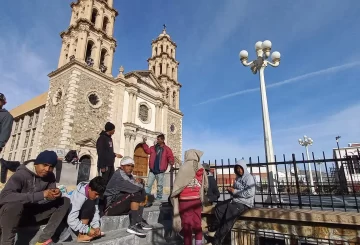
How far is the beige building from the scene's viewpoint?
48.8 feet

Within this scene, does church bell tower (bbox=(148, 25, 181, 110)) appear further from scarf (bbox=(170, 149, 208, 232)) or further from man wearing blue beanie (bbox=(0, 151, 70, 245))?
man wearing blue beanie (bbox=(0, 151, 70, 245))

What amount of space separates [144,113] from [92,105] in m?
5.61

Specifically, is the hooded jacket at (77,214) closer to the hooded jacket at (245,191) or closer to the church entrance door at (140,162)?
the hooded jacket at (245,191)

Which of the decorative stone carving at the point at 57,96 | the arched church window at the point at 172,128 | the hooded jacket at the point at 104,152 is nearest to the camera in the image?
the hooded jacket at the point at 104,152

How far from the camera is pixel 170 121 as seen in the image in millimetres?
23578

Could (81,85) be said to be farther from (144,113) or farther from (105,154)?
(105,154)

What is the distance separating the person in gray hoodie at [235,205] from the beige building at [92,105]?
12.8 meters

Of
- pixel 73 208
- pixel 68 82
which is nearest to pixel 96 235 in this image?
pixel 73 208

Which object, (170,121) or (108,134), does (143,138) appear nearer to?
(170,121)

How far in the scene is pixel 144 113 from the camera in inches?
805

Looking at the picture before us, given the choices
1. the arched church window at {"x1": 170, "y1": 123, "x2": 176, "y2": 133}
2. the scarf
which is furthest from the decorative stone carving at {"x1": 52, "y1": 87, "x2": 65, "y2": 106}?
the scarf

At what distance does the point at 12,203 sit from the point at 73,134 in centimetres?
1310

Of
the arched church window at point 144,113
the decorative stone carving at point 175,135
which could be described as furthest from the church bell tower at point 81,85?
the decorative stone carving at point 175,135

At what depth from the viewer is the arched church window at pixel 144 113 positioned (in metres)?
20.0
